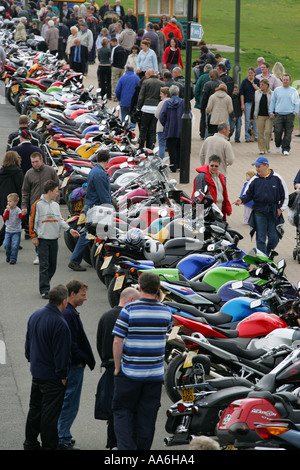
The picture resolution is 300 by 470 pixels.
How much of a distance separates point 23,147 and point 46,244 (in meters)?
3.26

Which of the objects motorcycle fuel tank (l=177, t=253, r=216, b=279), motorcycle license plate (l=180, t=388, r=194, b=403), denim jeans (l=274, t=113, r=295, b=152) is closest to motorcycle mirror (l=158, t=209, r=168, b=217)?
motorcycle fuel tank (l=177, t=253, r=216, b=279)

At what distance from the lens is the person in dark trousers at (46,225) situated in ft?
36.2

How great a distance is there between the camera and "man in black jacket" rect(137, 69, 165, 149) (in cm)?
1856

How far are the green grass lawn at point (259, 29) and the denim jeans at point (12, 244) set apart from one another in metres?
21.5

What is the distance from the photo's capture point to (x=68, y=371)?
725 cm

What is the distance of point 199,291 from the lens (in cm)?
969

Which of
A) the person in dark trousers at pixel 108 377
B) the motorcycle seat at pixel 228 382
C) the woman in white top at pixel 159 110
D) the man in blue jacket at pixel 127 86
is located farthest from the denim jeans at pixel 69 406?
the man in blue jacket at pixel 127 86

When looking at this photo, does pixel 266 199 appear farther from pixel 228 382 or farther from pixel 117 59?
pixel 117 59

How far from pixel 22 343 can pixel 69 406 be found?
247cm

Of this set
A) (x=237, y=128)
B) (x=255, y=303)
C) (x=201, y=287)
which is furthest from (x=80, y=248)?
(x=237, y=128)

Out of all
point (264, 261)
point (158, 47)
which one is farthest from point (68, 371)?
point (158, 47)

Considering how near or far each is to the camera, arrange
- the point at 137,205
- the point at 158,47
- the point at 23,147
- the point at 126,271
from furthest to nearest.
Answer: the point at 158,47, the point at 23,147, the point at 137,205, the point at 126,271

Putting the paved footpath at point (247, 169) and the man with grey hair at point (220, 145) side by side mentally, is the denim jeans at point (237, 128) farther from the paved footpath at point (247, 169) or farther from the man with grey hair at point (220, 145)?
the man with grey hair at point (220, 145)
